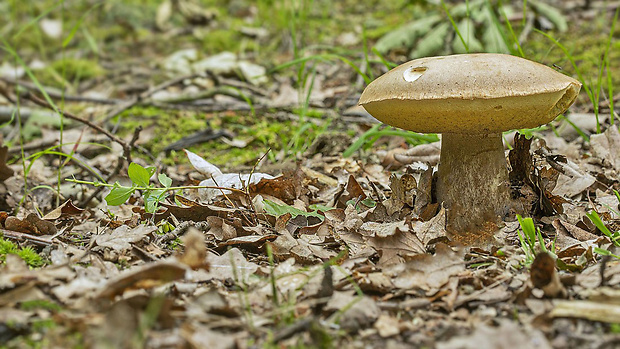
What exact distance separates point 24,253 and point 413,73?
1.65 m

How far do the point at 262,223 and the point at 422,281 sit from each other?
2.91 ft

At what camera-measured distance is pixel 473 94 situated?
71.4 inches

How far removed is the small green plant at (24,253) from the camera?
1.81m

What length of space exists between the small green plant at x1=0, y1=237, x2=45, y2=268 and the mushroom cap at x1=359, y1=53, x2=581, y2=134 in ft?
4.64

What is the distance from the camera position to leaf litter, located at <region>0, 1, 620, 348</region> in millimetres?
1335

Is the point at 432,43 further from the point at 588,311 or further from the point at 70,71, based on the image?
the point at 70,71

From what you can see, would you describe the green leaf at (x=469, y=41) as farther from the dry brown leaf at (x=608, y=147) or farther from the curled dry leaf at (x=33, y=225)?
the curled dry leaf at (x=33, y=225)

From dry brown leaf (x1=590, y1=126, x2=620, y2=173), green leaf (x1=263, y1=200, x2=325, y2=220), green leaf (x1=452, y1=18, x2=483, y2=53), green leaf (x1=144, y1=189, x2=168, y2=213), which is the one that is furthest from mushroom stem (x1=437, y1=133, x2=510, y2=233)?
green leaf (x1=452, y1=18, x2=483, y2=53)

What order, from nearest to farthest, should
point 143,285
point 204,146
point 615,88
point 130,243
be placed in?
point 143,285 → point 130,243 → point 204,146 → point 615,88

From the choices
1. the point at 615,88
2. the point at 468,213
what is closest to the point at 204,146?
the point at 468,213

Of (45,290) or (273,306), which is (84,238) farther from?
(273,306)

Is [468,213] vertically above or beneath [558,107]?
beneath

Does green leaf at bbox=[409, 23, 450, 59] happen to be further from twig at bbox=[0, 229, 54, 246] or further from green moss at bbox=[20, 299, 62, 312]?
green moss at bbox=[20, 299, 62, 312]

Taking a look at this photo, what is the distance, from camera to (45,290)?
1518mm
